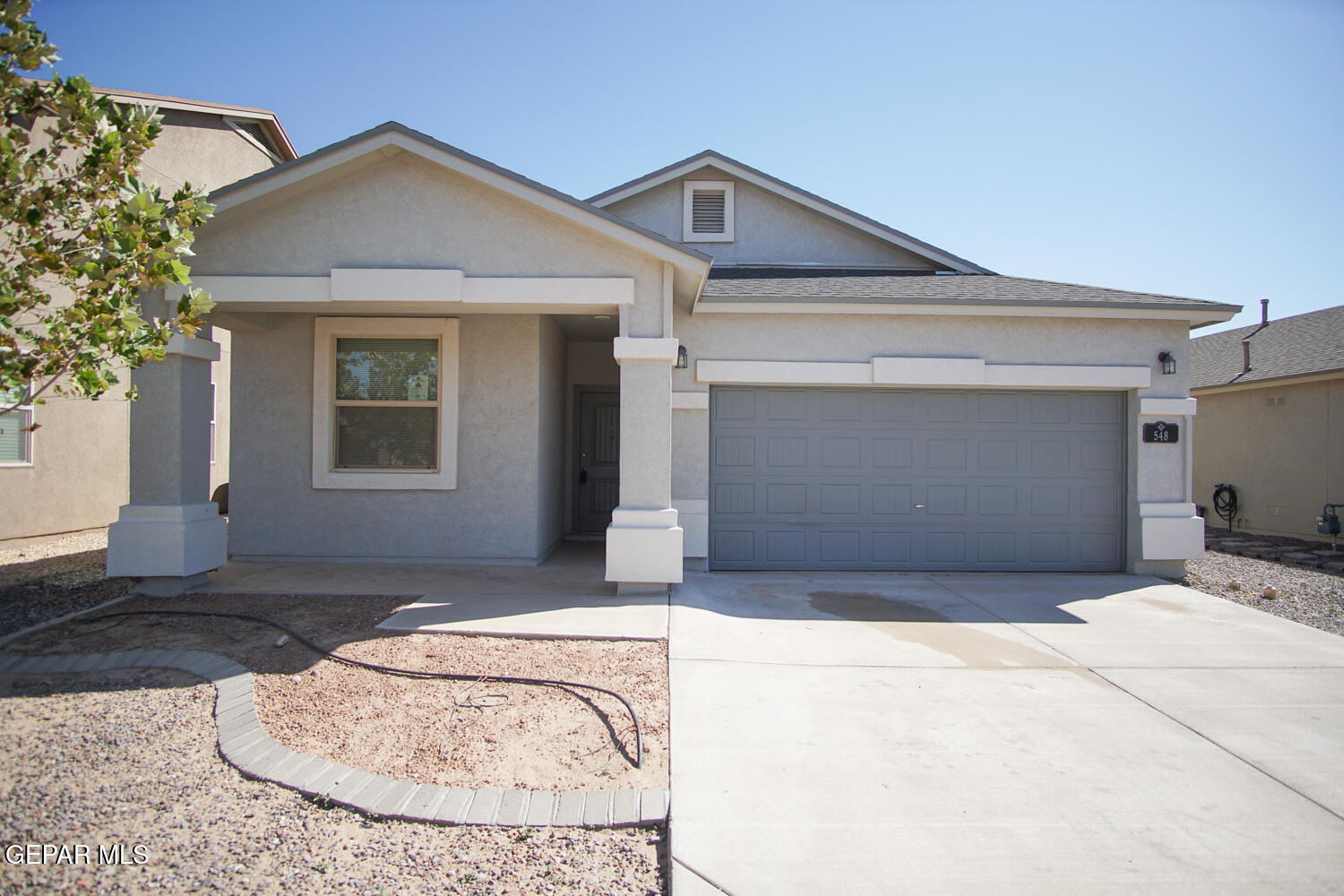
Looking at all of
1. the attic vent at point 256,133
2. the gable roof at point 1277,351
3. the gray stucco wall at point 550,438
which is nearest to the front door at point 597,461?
the gray stucco wall at point 550,438

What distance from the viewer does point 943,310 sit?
8.68 meters

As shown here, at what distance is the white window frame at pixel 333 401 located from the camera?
8.59 m

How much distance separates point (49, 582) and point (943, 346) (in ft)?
33.5

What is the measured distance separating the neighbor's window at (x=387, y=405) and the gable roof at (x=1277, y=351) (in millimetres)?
14629

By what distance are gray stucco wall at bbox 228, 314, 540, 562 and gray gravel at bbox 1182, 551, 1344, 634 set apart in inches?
314

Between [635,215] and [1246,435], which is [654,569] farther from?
[1246,435]

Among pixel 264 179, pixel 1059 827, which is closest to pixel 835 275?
pixel 264 179

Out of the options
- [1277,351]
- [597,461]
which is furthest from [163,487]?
[1277,351]

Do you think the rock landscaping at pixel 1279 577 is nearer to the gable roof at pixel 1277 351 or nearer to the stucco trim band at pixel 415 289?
the gable roof at pixel 1277 351

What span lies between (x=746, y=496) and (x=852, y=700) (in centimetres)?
432

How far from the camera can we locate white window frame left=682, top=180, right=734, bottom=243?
1166 centimetres

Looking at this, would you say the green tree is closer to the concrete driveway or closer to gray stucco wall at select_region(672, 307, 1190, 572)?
the concrete driveway

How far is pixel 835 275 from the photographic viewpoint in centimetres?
1110

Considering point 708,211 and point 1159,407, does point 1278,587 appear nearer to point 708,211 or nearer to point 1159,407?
point 1159,407
